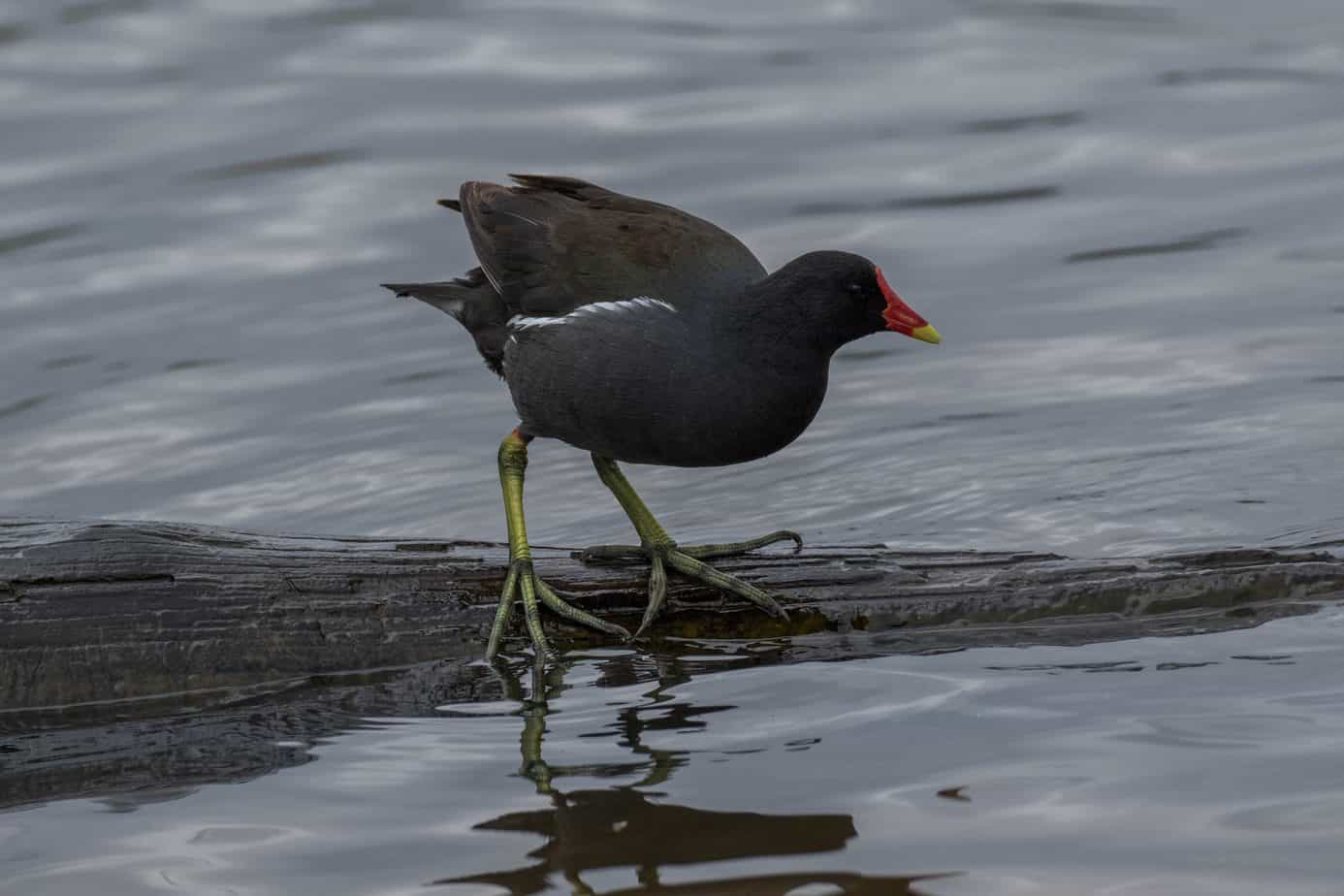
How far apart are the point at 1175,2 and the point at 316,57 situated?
17.0 ft

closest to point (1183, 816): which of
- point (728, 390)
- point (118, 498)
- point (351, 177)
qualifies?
point (728, 390)

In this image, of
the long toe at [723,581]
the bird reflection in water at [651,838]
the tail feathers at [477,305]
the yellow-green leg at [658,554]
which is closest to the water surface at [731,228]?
the yellow-green leg at [658,554]

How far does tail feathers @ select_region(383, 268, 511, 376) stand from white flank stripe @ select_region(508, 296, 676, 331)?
0.24 metres

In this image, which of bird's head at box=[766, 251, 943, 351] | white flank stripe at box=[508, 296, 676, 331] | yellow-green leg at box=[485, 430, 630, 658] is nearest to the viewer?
yellow-green leg at box=[485, 430, 630, 658]

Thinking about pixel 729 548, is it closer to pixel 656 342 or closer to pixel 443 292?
pixel 656 342

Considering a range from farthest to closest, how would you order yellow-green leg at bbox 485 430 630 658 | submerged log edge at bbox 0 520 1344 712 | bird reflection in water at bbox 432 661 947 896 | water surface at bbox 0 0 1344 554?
water surface at bbox 0 0 1344 554 → yellow-green leg at bbox 485 430 630 658 → submerged log edge at bbox 0 520 1344 712 → bird reflection in water at bbox 432 661 947 896

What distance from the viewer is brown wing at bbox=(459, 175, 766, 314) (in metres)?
5.02

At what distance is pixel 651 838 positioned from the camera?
4020 mm

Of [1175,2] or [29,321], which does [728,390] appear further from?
[1175,2]

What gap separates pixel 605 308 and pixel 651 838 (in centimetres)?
152

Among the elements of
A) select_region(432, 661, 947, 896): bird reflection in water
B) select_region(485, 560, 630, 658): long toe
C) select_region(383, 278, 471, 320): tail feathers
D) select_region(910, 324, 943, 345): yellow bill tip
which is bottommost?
select_region(432, 661, 947, 896): bird reflection in water

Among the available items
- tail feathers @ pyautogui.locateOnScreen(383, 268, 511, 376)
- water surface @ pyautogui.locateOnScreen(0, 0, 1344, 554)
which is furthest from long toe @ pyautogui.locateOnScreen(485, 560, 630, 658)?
water surface @ pyautogui.locateOnScreen(0, 0, 1344, 554)

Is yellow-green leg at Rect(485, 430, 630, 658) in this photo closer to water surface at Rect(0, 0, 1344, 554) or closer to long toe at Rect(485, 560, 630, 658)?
long toe at Rect(485, 560, 630, 658)

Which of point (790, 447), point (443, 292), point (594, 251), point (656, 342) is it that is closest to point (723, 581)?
point (656, 342)
